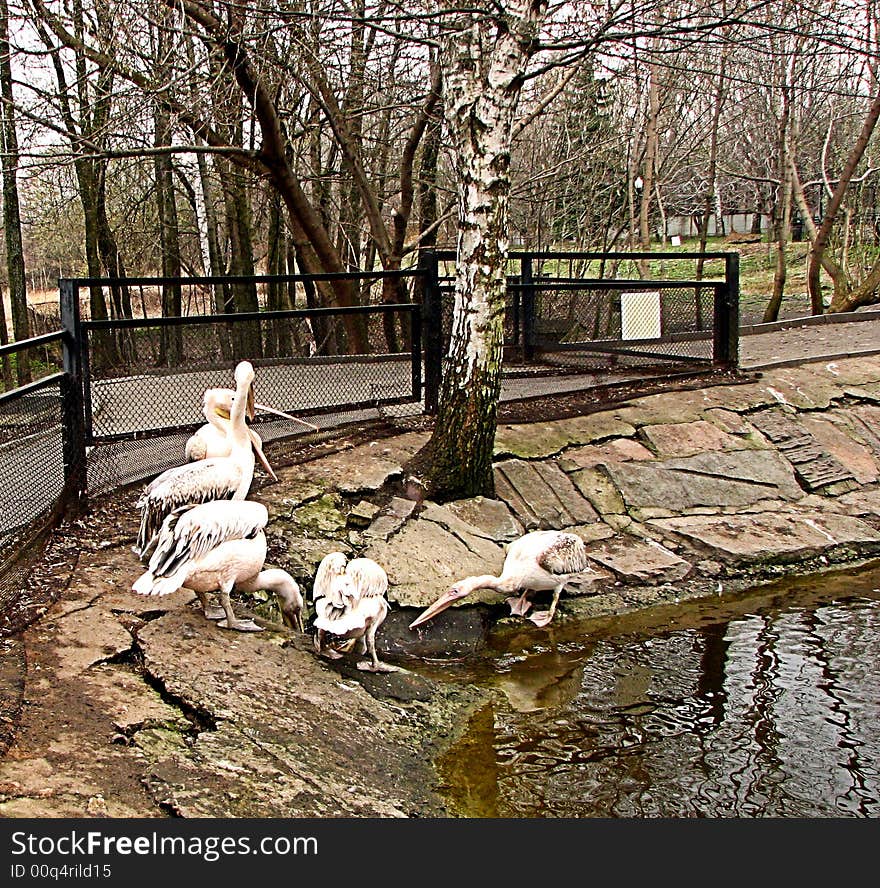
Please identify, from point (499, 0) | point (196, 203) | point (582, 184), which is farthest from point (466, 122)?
point (582, 184)

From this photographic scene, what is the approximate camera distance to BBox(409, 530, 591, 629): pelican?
20.4ft

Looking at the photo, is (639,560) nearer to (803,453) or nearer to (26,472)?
(803,453)

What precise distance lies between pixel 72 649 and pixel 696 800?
278 centimetres

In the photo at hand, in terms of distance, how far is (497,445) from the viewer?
8.22 metres

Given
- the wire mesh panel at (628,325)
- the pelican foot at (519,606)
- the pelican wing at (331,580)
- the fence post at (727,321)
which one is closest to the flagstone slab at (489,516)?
the pelican foot at (519,606)

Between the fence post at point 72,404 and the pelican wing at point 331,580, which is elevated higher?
the fence post at point 72,404

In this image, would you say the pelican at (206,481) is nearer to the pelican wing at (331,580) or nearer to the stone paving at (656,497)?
the pelican wing at (331,580)

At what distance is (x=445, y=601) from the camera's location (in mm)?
5949

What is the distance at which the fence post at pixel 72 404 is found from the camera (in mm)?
6434

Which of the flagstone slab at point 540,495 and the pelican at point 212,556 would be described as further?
the flagstone slab at point 540,495

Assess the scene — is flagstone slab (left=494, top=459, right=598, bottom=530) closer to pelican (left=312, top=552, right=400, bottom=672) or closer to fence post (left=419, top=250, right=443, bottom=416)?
fence post (left=419, top=250, right=443, bottom=416)

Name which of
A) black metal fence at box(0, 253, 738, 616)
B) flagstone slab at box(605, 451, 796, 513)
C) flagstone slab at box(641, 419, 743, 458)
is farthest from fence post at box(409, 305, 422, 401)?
flagstone slab at box(641, 419, 743, 458)

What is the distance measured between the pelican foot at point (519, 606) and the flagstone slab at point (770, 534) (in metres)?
1.84

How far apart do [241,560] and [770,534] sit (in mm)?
4586
